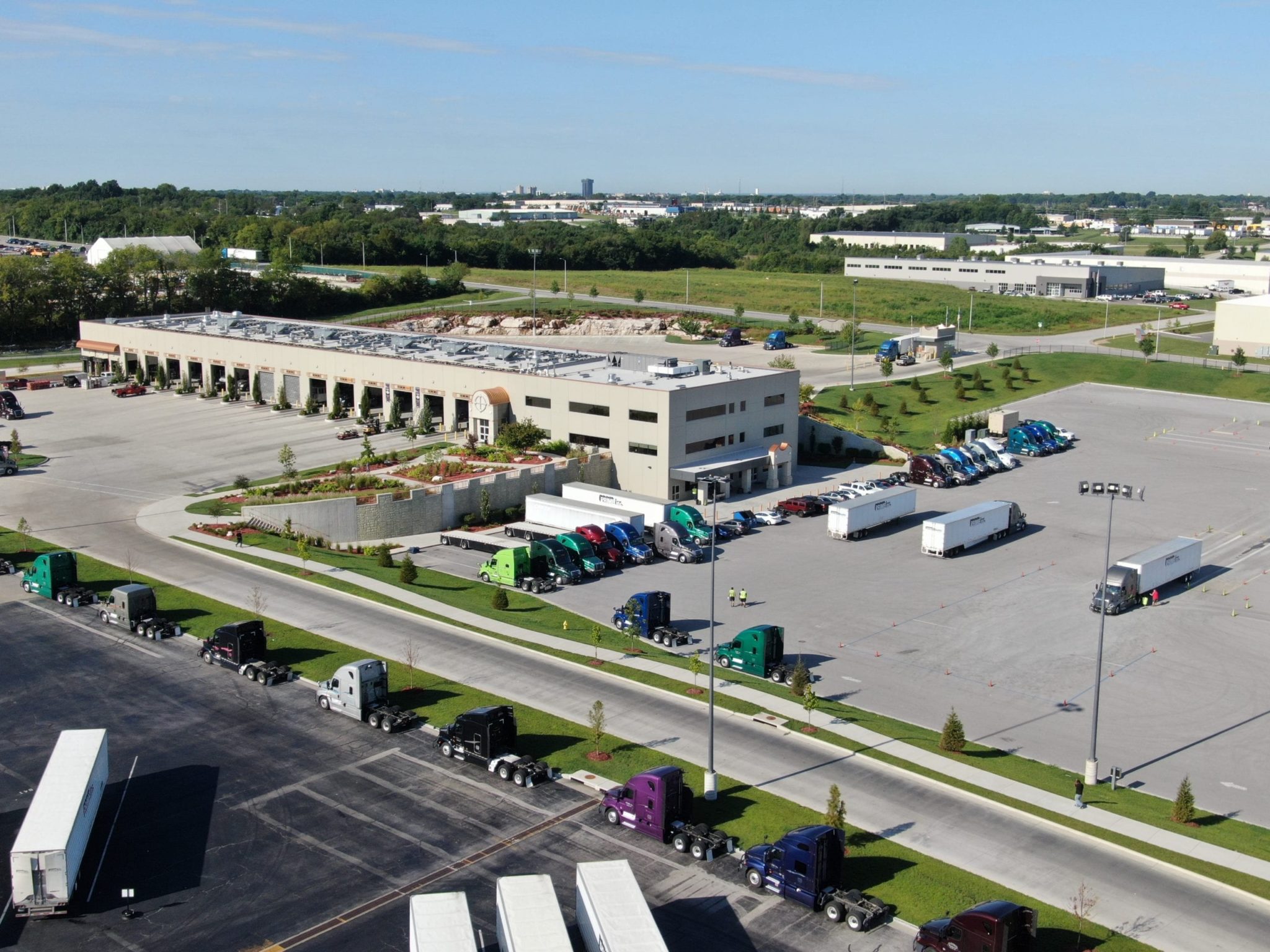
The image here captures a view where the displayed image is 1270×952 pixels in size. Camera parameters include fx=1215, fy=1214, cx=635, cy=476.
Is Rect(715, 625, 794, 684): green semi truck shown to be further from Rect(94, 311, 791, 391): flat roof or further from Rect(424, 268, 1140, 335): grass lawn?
Rect(424, 268, 1140, 335): grass lawn

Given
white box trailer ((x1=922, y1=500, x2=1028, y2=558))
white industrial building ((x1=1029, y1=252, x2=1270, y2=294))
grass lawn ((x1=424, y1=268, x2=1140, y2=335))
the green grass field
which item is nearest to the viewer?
the green grass field

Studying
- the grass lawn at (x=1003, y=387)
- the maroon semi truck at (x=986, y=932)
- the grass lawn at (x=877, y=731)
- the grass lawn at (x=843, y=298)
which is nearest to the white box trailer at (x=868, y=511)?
the grass lawn at (x=877, y=731)

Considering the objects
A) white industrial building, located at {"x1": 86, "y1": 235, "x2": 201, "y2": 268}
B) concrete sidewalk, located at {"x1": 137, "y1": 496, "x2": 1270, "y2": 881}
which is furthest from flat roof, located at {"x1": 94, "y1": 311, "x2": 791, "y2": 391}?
white industrial building, located at {"x1": 86, "y1": 235, "x2": 201, "y2": 268}

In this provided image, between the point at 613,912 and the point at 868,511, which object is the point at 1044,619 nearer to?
the point at 868,511

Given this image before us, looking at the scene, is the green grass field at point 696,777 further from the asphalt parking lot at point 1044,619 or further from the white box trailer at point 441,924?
the asphalt parking lot at point 1044,619

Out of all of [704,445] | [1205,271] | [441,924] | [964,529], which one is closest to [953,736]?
[441,924]

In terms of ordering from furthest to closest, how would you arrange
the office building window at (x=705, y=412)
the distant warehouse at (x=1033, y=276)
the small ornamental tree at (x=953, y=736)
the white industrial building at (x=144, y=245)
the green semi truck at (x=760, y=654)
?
the white industrial building at (x=144, y=245) → the distant warehouse at (x=1033, y=276) → the office building window at (x=705, y=412) → the green semi truck at (x=760, y=654) → the small ornamental tree at (x=953, y=736)

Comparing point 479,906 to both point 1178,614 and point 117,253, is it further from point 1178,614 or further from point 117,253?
point 117,253
